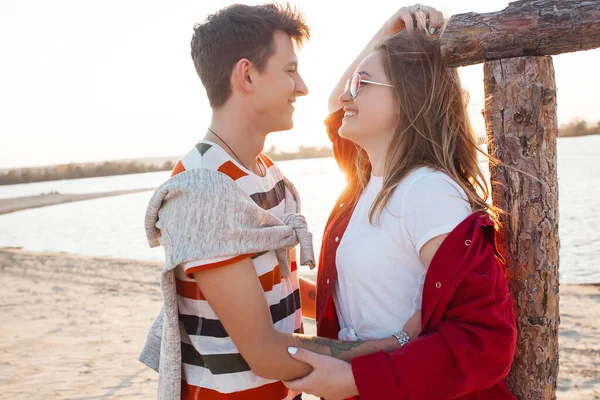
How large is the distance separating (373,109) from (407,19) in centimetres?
43

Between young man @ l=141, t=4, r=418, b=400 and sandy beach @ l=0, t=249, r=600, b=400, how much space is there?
328 centimetres

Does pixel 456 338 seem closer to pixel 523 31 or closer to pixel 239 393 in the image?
pixel 239 393

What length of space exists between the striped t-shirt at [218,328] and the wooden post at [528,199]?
0.88m

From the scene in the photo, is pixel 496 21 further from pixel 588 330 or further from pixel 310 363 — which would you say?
pixel 588 330

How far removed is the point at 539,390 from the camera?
2158 mm

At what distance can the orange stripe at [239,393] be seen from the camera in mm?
1997

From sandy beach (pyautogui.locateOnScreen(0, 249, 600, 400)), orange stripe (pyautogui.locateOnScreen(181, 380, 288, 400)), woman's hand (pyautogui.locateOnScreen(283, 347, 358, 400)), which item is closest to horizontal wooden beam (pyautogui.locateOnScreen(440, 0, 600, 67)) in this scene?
woman's hand (pyautogui.locateOnScreen(283, 347, 358, 400))

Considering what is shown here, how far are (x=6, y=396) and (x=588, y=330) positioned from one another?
5.78 metres

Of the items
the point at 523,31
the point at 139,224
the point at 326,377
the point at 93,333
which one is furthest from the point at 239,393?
the point at 139,224

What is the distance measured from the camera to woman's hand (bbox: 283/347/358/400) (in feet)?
6.05

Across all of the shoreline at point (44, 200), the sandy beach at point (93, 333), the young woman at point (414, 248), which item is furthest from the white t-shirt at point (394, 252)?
the shoreline at point (44, 200)

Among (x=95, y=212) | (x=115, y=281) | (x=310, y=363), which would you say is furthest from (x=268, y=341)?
(x=95, y=212)

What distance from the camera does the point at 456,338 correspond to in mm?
1771

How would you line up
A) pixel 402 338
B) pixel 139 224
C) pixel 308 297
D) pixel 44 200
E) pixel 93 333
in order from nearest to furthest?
pixel 402 338, pixel 308 297, pixel 93 333, pixel 139 224, pixel 44 200
